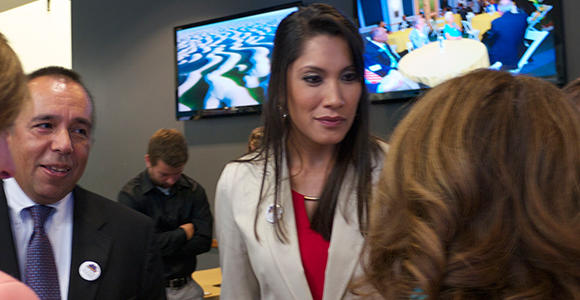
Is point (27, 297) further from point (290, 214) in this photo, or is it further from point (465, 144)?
point (290, 214)

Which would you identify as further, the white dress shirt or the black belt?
the black belt

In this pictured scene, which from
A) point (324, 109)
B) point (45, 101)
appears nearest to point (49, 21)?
point (45, 101)

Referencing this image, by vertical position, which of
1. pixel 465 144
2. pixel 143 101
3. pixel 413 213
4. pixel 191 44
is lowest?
pixel 413 213

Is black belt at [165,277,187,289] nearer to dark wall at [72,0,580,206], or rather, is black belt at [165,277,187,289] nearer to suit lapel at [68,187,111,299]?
dark wall at [72,0,580,206]

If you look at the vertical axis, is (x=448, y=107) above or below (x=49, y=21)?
below

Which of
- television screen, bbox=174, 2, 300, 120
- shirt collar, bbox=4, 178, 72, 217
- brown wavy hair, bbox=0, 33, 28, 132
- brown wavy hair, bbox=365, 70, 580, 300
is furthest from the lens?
television screen, bbox=174, 2, 300, 120

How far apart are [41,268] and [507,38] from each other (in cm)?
304

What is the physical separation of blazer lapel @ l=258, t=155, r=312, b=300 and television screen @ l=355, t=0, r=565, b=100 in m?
2.21

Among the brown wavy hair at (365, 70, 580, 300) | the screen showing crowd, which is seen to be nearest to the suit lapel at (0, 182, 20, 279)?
the brown wavy hair at (365, 70, 580, 300)

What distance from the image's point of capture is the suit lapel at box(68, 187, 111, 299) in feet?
4.83

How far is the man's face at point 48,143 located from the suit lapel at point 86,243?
0.25 feet

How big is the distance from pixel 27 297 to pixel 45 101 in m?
0.98

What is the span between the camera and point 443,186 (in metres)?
0.73

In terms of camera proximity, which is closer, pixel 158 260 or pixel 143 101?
pixel 158 260
